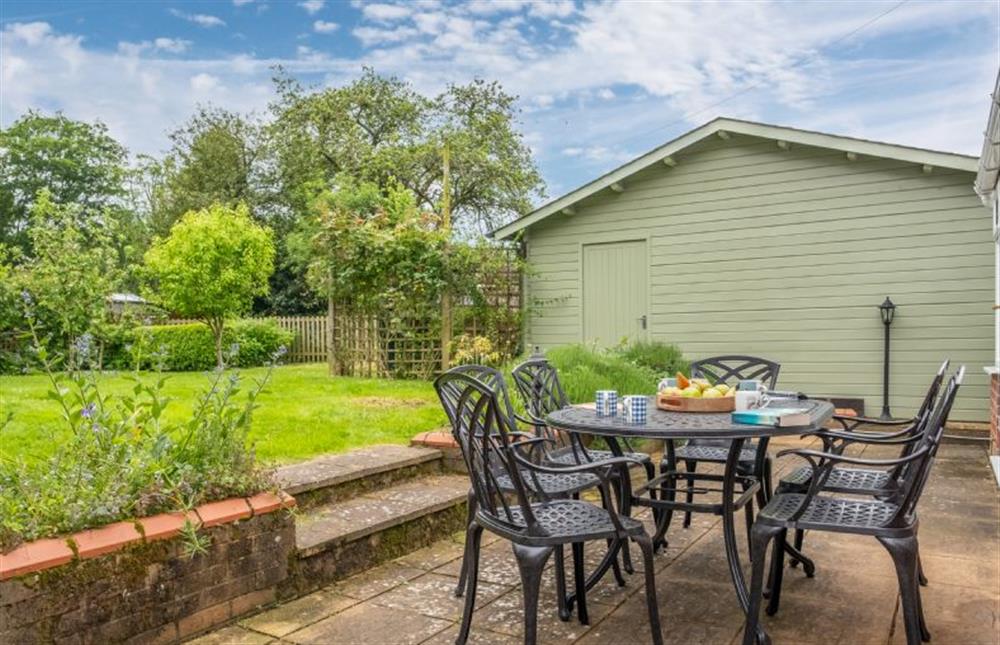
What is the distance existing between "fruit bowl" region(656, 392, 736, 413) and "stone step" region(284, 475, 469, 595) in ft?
4.24

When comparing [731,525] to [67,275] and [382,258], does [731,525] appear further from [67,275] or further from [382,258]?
[67,275]

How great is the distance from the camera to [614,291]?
8680 mm

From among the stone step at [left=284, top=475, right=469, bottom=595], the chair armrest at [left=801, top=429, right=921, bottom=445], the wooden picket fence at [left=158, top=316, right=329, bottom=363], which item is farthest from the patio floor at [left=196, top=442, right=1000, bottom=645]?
the wooden picket fence at [left=158, top=316, right=329, bottom=363]

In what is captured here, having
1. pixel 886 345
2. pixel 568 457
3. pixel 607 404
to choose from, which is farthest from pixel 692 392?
pixel 886 345

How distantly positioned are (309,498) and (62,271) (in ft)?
27.8

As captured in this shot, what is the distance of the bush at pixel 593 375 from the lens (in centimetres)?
536

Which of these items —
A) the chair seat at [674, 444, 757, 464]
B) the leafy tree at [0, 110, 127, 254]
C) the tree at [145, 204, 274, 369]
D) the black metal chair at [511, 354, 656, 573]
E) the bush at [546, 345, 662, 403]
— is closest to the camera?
the black metal chair at [511, 354, 656, 573]

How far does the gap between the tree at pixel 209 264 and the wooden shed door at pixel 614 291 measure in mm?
5640

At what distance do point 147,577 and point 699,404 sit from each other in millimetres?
2193

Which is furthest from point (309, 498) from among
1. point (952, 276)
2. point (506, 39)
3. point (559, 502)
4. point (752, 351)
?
point (506, 39)

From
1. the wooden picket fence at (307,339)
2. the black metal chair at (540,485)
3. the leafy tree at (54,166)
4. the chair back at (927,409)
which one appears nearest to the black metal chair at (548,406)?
the black metal chair at (540,485)

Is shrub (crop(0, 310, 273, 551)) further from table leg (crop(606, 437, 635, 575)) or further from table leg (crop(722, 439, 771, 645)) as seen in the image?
table leg (crop(722, 439, 771, 645))

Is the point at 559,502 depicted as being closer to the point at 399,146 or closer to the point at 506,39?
the point at 506,39

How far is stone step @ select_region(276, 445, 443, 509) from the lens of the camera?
10.9 feet
